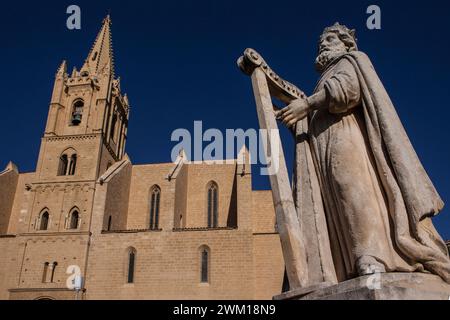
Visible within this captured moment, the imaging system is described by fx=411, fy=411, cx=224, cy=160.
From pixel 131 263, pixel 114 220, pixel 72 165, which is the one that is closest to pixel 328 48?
pixel 131 263

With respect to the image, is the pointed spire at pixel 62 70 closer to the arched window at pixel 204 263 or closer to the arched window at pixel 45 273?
the arched window at pixel 45 273

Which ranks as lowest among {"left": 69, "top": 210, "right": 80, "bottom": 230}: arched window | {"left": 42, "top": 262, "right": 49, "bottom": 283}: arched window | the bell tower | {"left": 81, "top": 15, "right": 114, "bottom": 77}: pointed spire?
{"left": 42, "top": 262, "right": 49, "bottom": 283}: arched window

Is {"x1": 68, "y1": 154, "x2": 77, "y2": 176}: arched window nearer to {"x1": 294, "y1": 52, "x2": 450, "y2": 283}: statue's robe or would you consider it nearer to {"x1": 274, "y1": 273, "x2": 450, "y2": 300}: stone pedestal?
{"x1": 294, "y1": 52, "x2": 450, "y2": 283}: statue's robe

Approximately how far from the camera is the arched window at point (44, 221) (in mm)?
22812

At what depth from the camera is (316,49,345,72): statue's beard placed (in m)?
3.23

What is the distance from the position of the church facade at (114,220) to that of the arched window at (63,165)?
8 centimetres

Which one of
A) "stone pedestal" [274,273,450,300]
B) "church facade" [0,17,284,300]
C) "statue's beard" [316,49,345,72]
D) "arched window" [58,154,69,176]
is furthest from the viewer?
"arched window" [58,154,69,176]

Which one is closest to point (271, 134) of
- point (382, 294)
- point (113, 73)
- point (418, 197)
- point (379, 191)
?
point (379, 191)

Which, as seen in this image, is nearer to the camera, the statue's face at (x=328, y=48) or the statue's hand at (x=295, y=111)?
the statue's hand at (x=295, y=111)

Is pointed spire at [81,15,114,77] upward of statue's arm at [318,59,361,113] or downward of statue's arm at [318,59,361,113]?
upward

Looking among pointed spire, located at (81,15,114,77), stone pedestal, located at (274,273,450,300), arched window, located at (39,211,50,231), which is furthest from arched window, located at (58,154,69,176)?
stone pedestal, located at (274,273,450,300)

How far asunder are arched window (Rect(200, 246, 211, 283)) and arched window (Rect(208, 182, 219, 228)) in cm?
451

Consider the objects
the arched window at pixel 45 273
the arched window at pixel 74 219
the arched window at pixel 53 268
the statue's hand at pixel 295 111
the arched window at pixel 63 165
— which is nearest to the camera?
the statue's hand at pixel 295 111

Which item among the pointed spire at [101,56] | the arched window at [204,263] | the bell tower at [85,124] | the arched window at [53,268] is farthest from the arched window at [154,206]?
the pointed spire at [101,56]
